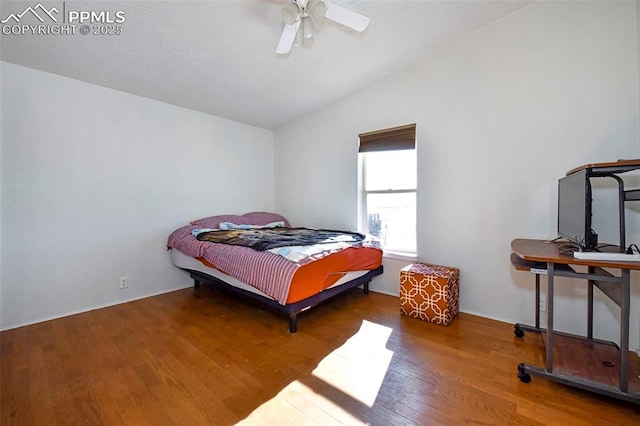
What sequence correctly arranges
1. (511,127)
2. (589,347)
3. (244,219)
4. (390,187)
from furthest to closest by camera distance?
(244,219) → (390,187) → (511,127) → (589,347)

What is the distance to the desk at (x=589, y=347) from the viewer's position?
142 cm

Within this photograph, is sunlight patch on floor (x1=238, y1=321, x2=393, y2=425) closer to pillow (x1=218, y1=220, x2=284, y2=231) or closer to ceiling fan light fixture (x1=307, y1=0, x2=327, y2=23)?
pillow (x1=218, y1=220, x2=284, y2=231)

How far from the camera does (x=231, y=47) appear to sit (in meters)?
2.48

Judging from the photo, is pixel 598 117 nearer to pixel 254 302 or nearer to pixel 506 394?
pixel 506 394

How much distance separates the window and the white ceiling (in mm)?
812

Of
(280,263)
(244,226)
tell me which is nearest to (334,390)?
(280,263)

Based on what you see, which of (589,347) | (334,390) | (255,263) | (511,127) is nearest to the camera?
(334,390)

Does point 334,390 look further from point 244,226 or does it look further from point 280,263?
point 244,226

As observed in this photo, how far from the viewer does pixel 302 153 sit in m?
Result: 4.22

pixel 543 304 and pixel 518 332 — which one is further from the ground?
pixel 543 304

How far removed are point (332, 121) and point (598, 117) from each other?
8.85ft

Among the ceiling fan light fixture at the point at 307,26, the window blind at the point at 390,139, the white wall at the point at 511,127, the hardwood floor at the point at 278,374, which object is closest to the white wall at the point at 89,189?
the hardwood floor at the point at 278,374

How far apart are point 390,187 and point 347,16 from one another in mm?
1957

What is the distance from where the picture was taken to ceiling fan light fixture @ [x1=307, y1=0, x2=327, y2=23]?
171cm
